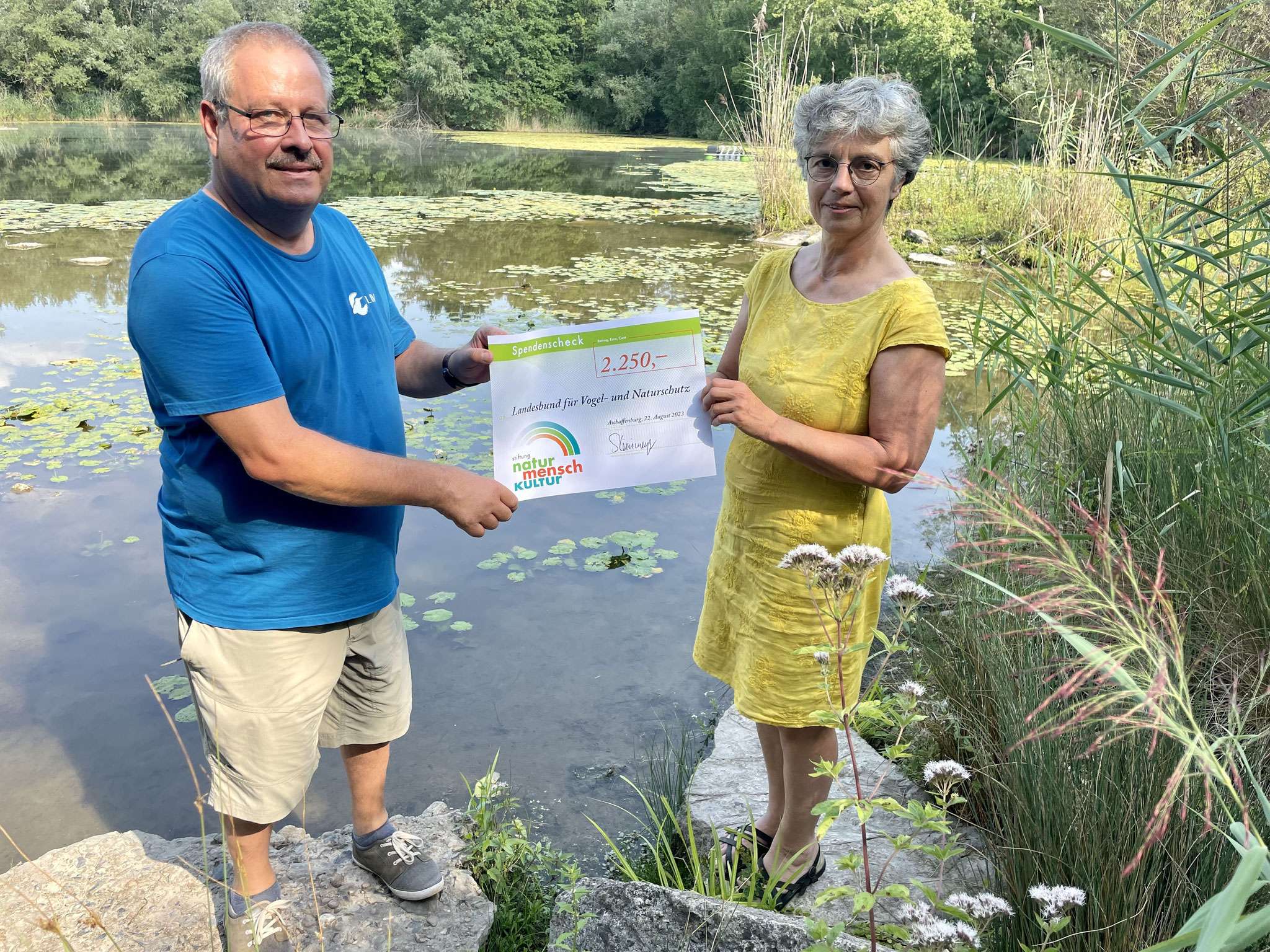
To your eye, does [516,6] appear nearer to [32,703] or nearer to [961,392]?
[961,392]

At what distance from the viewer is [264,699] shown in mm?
1810

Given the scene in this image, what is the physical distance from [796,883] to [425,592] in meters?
2.22

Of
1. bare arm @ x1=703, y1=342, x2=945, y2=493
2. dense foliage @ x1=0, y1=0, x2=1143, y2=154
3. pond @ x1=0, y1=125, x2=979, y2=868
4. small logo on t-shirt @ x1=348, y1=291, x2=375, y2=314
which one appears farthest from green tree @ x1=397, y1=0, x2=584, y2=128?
bare arm @ x1=703, y1=342, x2=945, y2=493

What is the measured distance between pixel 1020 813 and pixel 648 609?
6.76 ft

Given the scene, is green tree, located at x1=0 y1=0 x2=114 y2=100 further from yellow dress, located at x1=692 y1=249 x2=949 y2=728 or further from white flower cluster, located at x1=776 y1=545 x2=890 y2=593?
white flower cluster, located at x1=776 y1=545 x2=890 y2=593

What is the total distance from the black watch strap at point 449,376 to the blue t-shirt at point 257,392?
0.18m

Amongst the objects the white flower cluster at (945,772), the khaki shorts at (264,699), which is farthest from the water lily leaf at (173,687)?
the white flower cluster at (945,772)

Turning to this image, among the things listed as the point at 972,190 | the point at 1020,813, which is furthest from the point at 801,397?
the point at 972,190

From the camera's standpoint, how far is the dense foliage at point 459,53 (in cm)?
3278

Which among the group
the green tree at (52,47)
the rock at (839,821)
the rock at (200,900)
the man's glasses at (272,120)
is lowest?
the rock at (200,900)

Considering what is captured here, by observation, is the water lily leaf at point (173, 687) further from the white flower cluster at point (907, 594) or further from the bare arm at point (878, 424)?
the white flower cluster at point (907, 594)

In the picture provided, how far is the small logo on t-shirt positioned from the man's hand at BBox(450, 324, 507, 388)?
0.23 m

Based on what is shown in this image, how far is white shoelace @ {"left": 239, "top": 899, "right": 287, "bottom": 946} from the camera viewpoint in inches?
56.1

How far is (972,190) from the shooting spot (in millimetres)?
11094
